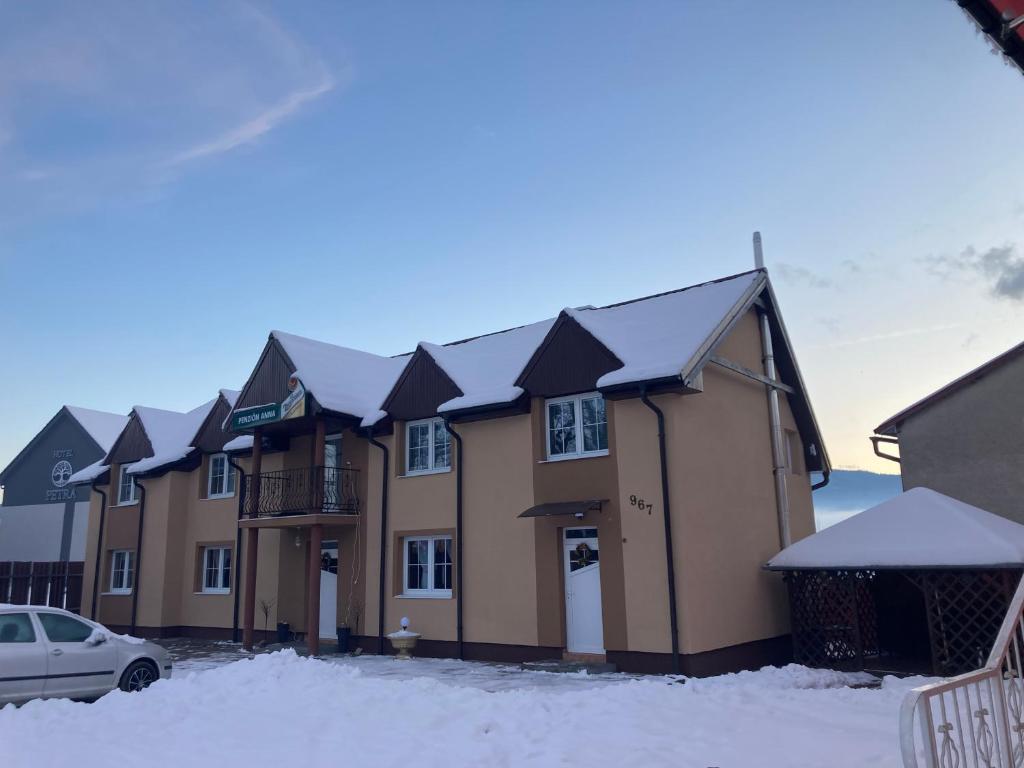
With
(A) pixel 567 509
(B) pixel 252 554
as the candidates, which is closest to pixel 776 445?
(A) pixel 567 509

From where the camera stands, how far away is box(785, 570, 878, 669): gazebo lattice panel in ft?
47.3

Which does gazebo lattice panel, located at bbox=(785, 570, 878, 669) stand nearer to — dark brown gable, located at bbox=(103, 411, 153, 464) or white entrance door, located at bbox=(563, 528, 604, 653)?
white entrance door, located at bbox=(563, 528, 604, 653)

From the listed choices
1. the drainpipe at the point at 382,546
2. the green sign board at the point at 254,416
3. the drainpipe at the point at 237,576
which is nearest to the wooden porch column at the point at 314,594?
the drainpipe at the point at 382,546

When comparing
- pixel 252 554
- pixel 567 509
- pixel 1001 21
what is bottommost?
pixel 252 554

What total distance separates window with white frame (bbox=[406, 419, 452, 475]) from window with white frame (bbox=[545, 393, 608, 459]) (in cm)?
271

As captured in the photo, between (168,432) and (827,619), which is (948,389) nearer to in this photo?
(827,619)

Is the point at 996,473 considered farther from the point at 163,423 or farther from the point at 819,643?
the point at 163,423

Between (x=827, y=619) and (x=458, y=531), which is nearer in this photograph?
(x=827, y=619)

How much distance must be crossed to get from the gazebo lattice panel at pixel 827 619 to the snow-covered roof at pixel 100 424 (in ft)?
96.1

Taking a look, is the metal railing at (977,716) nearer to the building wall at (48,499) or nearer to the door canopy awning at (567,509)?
the door canopy awning at (567,509)

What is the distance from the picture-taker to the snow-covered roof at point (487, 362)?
1652cm

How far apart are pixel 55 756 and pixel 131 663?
151 inches

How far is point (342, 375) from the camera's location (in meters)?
19.8

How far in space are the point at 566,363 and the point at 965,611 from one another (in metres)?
8.22
